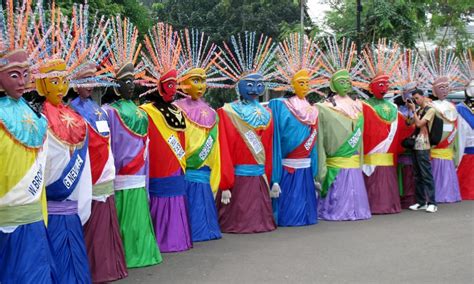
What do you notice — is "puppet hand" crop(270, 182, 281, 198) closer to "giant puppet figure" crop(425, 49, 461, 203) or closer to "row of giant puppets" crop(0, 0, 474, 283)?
"row of giant puppets" crop(0, 0, 474, 283)

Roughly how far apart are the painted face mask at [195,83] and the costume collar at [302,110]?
1320mm

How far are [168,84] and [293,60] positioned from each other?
7.29 ft

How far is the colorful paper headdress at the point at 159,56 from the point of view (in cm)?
638

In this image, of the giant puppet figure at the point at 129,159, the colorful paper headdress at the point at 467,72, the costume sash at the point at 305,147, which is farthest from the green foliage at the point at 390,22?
the giant puppet figure at the point at 129,159

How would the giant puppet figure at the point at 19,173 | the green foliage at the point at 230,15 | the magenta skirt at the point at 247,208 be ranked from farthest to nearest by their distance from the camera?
the green foliage at the point at 230,15 → the magenta skirt at the point at 247,208 → the giant puppet figure at the point at 19,173

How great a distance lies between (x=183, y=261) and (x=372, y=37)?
10050 millimetres

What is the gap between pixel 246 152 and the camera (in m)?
7.30

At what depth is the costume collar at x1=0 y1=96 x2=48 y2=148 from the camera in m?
4.05

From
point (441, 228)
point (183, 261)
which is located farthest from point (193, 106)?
point (441, 228)

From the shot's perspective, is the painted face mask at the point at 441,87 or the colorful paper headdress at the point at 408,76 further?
the painted face mask at the point at 441,87

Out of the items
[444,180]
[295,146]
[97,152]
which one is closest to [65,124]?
[97,152]

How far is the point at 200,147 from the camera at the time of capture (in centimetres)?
667

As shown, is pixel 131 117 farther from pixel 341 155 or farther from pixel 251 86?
pixel 341 155

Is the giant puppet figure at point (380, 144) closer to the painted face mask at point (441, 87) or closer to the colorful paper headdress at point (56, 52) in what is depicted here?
the painted face mask at point (441, 87)
